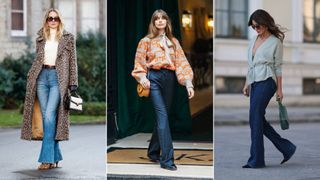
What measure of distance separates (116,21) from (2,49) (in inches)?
23.1

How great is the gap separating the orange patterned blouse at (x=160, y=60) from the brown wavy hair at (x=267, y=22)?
0.35 m

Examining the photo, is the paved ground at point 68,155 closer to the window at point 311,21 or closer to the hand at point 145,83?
the hand at point 145,83

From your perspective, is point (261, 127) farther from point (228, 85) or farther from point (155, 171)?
point (155, 171)

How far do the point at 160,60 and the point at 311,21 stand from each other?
2.21ft

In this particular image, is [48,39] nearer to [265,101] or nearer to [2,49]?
[2,49]

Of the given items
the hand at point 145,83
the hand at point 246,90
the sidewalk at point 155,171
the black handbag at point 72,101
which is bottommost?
the sidewalk at point 155,171

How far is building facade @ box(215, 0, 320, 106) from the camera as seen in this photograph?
9.49 ft

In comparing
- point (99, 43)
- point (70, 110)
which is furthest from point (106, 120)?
point (99, 43)

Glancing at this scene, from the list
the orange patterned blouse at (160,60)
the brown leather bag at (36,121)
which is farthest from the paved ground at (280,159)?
the brown leather bag at (36,121)

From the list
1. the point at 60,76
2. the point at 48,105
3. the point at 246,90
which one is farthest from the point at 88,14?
the point at 246,90

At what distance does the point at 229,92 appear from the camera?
9.98 feet

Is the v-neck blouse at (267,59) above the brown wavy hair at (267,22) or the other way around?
the other way around

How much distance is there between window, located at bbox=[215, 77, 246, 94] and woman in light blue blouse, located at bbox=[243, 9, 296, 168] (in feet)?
0.12

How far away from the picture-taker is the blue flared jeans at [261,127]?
2951mm
